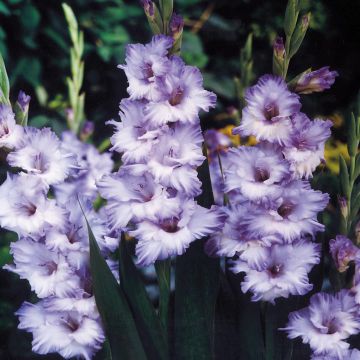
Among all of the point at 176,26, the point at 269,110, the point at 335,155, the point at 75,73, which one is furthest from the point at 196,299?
the point at 335,155

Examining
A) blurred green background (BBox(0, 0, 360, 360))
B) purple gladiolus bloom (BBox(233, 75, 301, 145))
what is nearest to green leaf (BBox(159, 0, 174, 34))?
purple gladiolus bloom (BBox(233, 75, 301, 145))

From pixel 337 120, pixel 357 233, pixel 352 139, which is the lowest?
pixel 357 233

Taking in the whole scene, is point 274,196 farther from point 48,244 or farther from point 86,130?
point 86,130

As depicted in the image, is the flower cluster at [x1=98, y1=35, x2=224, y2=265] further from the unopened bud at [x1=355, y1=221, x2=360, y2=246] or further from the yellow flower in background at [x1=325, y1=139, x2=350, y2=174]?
the yellow flower in background at [x1=325, y1=139, x2=350, y2=174]

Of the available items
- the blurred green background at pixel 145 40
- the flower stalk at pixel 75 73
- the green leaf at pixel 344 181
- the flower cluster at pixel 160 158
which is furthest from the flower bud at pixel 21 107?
the blurred green background at pixel 145 40

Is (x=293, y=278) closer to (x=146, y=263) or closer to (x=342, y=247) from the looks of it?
(x=342, y=247)

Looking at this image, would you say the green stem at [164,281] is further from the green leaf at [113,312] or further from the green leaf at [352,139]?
the green leaf at [352,139]

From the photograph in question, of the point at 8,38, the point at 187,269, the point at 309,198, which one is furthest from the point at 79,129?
the point at 309,198
